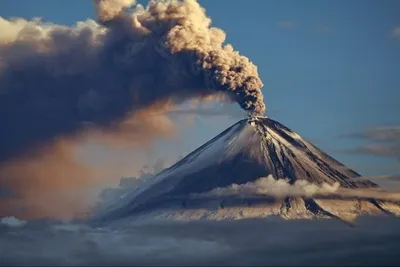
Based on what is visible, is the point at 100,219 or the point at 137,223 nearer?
the point at 137,223

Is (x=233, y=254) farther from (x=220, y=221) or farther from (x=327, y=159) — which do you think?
(x=327, y=159)

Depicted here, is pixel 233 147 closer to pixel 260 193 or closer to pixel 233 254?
pixel 260 193

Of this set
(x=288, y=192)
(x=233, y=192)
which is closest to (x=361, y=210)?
(x=288, y=192)

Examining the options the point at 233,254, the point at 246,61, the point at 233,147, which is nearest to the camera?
the point at 246,61

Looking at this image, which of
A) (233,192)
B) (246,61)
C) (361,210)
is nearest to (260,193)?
(233,192)

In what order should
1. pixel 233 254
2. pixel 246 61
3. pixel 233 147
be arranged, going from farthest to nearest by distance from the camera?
1. pixel 233 147
2. pixel 233 254
3. pixel 246 61

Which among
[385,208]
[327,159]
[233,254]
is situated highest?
[327,159]

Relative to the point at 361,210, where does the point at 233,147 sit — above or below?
above
